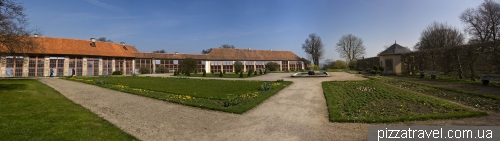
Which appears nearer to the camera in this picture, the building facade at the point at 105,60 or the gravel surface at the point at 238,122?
the gravel surface at the point at 238,122

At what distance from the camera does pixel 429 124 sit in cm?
612

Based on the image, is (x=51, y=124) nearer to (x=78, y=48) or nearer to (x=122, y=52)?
(x=78, y=48)

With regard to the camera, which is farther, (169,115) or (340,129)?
(169,115)

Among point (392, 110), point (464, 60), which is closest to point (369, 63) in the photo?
point (464, 60)

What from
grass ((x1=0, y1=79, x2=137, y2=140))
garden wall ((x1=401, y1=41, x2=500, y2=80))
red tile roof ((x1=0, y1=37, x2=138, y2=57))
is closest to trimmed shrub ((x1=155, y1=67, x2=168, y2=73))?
red tile roof ((x1=0, y1=37, x2=138, y2=57))

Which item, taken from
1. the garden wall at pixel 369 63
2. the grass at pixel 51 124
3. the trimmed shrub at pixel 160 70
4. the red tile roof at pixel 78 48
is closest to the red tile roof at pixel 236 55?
the trimmed shrub at pixel 160 70

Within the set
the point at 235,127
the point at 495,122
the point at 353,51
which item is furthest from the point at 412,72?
the point at 353,51

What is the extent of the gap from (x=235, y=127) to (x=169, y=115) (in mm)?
2794

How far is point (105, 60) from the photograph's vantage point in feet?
137

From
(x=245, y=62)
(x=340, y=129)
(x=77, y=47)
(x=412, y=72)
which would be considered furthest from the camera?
(x=245, y=62)

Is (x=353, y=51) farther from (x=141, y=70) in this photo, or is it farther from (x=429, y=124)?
(x=429, y=124)

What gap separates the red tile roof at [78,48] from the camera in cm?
3631

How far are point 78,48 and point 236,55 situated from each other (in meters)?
31.6

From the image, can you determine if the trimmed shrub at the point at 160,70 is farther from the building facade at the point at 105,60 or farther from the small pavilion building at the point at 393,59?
the small pavilion building at the point at 393,59
